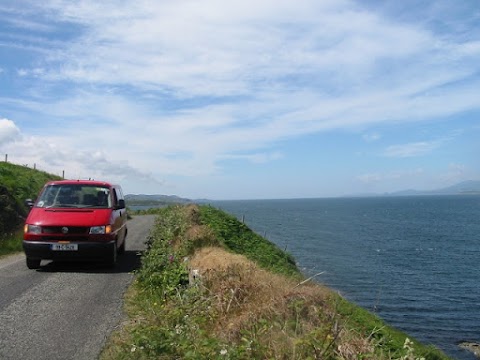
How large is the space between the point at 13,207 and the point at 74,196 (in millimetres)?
8344

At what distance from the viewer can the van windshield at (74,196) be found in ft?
36.2

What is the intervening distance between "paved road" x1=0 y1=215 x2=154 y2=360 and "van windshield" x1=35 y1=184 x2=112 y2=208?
145 cm

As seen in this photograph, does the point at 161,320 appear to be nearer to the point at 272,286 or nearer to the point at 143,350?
the point at 143,350

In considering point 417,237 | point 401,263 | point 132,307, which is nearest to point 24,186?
point 132,307

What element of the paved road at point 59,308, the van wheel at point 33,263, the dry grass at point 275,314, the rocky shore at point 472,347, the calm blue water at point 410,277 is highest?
the dry grass at point 275,314

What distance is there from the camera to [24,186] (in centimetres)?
2402

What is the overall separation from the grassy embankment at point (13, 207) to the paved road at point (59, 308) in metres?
3.30

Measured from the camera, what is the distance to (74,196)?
11297 mm

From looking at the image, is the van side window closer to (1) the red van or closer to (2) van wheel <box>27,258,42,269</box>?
(1) the red van

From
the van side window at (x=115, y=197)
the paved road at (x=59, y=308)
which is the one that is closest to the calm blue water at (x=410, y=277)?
the paved road at (x=59, y=308)

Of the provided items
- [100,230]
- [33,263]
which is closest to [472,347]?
[100,230]

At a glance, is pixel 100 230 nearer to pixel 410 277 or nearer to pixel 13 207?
pixel 13 207

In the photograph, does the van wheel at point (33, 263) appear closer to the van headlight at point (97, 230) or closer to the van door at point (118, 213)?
the van headlight at point (97, 230)

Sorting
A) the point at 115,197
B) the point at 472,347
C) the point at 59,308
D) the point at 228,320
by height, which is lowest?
the point at 472,347
